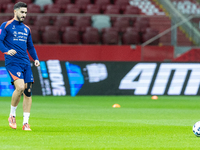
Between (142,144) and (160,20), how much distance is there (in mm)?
14216

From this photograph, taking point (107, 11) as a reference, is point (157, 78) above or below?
below

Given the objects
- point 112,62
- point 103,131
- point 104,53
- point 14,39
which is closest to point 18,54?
point 14,39

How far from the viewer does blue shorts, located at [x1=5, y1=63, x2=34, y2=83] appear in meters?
7.68

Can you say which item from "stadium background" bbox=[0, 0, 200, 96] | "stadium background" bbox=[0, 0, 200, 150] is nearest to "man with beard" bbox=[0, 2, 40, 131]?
"stadium background" bbox=[0, 0, 200, 150]

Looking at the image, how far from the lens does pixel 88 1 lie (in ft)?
75.1

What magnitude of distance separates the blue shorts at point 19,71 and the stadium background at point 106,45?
9398mm

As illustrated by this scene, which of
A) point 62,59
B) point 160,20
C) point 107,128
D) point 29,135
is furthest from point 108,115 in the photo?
point 160,20

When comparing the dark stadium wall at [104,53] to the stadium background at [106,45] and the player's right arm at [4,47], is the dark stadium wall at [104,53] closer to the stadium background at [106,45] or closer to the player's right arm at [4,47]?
the stadium background at [106,45]

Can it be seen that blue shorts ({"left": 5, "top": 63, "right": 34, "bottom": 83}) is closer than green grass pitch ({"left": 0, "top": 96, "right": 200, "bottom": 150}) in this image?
No

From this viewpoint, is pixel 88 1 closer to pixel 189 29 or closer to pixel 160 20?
pixel 160 20

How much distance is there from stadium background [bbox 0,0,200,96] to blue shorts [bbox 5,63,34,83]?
9.40 m

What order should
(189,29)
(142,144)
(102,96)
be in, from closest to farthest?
(142,144) → (102,96) → (189,29)

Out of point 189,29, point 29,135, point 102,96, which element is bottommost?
point 102,96

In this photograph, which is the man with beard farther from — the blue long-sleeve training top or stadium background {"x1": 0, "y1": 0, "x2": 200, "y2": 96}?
stadium background {"x1": 0, "y1": 0, "x2": 200, "y2": 96}
